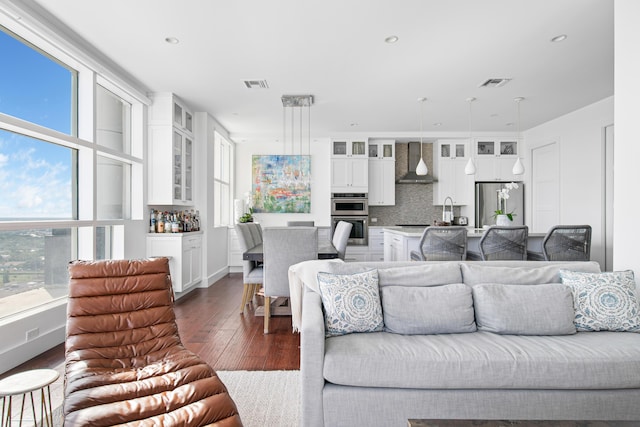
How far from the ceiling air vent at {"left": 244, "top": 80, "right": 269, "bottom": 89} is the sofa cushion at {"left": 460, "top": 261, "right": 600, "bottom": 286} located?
10.0 feet

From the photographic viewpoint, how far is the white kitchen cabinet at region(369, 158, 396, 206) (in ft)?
21.5

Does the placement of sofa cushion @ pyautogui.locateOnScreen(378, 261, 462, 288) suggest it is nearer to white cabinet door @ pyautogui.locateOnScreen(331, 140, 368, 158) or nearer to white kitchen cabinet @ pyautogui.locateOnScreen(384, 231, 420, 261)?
white kitchen cabinet @ pyautogui.locateOnScreen(384, 231, 420, 261)

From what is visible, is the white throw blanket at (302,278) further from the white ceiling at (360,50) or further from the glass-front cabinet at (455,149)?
the glass-front cabinet at (455,149)

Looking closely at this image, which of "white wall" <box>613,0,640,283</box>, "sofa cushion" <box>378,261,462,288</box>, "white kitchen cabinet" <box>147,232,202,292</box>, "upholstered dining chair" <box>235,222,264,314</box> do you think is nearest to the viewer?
"sofa cushion" <box>378,261,462,288</box>

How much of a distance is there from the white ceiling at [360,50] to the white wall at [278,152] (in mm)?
1917

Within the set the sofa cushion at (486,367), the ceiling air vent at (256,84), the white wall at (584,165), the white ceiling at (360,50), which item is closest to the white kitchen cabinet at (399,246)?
the white ceiling at (360,50)

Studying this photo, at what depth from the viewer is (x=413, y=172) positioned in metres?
6.68

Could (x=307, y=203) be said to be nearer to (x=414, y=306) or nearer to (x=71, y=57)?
(x=71, y=57)

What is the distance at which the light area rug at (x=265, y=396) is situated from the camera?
1.80 m

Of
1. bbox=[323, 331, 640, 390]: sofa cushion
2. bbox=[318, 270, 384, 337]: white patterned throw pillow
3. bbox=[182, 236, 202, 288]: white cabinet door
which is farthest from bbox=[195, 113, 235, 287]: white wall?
bbox=[323, 331, 640, 390]: sofa cushion

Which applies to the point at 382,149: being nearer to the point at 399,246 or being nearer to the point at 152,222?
the point at 399,246

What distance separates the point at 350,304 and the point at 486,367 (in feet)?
2.40

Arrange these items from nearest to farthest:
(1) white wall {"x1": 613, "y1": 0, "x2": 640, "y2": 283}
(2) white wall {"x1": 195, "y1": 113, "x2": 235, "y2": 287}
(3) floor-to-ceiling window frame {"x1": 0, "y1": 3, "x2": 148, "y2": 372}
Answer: (1) white wall {"x1": 613, "y1": 0, "x2": 640, "y2": 283}, (3) floor-to-ceiling window frame {"x1": 0, "y1": 3, "x2": 148, "y2": 372}, (2) white wall {"x1": 195, "y1": 113, "x2": 235, "y2": 287}

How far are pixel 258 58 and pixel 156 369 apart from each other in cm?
290
